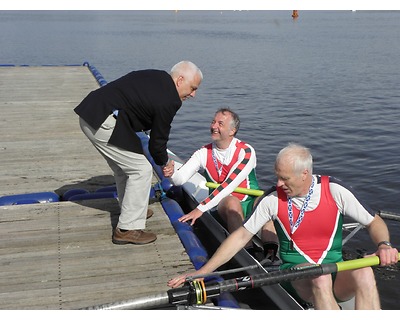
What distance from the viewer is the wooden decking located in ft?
17.0

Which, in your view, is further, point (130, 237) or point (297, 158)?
point (130, 237)

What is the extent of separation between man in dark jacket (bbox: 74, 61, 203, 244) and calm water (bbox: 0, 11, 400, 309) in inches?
156

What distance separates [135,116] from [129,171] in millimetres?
626

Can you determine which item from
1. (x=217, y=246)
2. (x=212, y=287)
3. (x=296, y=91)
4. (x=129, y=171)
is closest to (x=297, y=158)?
(x=212, y=287)

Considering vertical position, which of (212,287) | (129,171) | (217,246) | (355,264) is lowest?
(217,246)

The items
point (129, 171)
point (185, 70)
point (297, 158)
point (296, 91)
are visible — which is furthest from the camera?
point (296, 91)

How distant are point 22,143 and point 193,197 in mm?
4564

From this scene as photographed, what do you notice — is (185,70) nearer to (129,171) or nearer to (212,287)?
(129,171)

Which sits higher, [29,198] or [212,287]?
[212,287]

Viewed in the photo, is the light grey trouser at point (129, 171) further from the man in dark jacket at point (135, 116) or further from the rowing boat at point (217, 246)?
the rowing boat at point (217, 246)

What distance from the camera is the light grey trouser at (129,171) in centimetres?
570

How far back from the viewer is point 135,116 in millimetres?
5625

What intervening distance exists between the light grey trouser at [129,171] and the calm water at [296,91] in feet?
12.5
